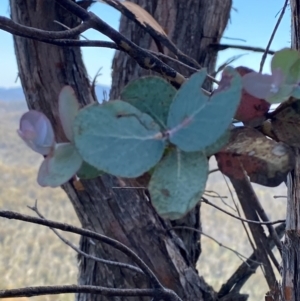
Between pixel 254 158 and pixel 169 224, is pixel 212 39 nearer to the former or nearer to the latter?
pixel 169 224

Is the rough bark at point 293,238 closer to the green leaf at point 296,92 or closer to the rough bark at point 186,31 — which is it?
the green leaf at point 296,92

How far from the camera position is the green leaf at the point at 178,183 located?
0.11 m

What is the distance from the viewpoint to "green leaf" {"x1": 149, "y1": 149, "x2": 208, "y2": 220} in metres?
0.11

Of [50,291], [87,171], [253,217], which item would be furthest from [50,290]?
[253,217]

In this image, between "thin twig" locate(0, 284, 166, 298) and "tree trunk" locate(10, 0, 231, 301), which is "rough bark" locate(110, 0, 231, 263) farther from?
"thin twig" locate(0, 284, 166, 298)

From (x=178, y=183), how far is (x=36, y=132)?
1.6 inches

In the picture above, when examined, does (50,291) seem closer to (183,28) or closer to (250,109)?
(250,109)

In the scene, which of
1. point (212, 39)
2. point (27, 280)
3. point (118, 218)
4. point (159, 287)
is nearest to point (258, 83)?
point (159, 287)

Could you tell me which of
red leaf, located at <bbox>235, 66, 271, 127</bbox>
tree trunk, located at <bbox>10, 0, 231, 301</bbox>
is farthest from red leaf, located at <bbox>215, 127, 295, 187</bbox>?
tree trunk, located at <bbox>10, 0, 231, 301</bbox>

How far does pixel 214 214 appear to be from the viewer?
161cm

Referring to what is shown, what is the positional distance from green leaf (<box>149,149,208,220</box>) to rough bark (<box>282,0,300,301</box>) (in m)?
0.14

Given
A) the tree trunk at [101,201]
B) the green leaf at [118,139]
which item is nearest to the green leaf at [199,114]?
the green leaf at [118,139]

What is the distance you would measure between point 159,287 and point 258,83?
0.15m

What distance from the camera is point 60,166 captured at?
0.12 metres
